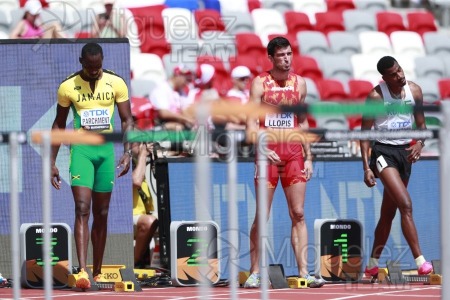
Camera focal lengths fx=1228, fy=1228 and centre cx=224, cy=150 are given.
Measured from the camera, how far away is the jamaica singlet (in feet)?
32.0

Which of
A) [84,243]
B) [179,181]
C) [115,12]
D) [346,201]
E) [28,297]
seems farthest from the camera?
[115,12]

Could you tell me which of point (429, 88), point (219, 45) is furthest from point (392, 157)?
point (429, 88)

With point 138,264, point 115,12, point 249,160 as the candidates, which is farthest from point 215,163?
point 115,12

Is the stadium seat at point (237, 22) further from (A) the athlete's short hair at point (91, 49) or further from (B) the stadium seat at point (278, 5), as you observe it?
(A) the athlete's short hair at point (91, 49)

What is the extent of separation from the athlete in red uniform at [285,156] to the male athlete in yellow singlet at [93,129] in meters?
1.12

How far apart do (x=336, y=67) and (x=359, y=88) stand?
753 mm

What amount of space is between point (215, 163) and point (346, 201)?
1449 mm

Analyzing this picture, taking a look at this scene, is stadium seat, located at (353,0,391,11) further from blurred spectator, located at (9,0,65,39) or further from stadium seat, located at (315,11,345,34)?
blurred spectator, located at (9,0,65,39)

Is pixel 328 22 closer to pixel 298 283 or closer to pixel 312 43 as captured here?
pixel 312 43

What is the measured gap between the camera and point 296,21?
18766mm

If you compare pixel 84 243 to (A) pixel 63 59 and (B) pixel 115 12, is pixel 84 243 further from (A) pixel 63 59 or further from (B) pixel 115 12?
(B) pixel 115 12

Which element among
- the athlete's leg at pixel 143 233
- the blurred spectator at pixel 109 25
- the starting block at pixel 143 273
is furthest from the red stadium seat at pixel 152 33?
the starting block at pixel 143 273

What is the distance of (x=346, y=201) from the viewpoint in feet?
39.0

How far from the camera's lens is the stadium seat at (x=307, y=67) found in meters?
17.7
